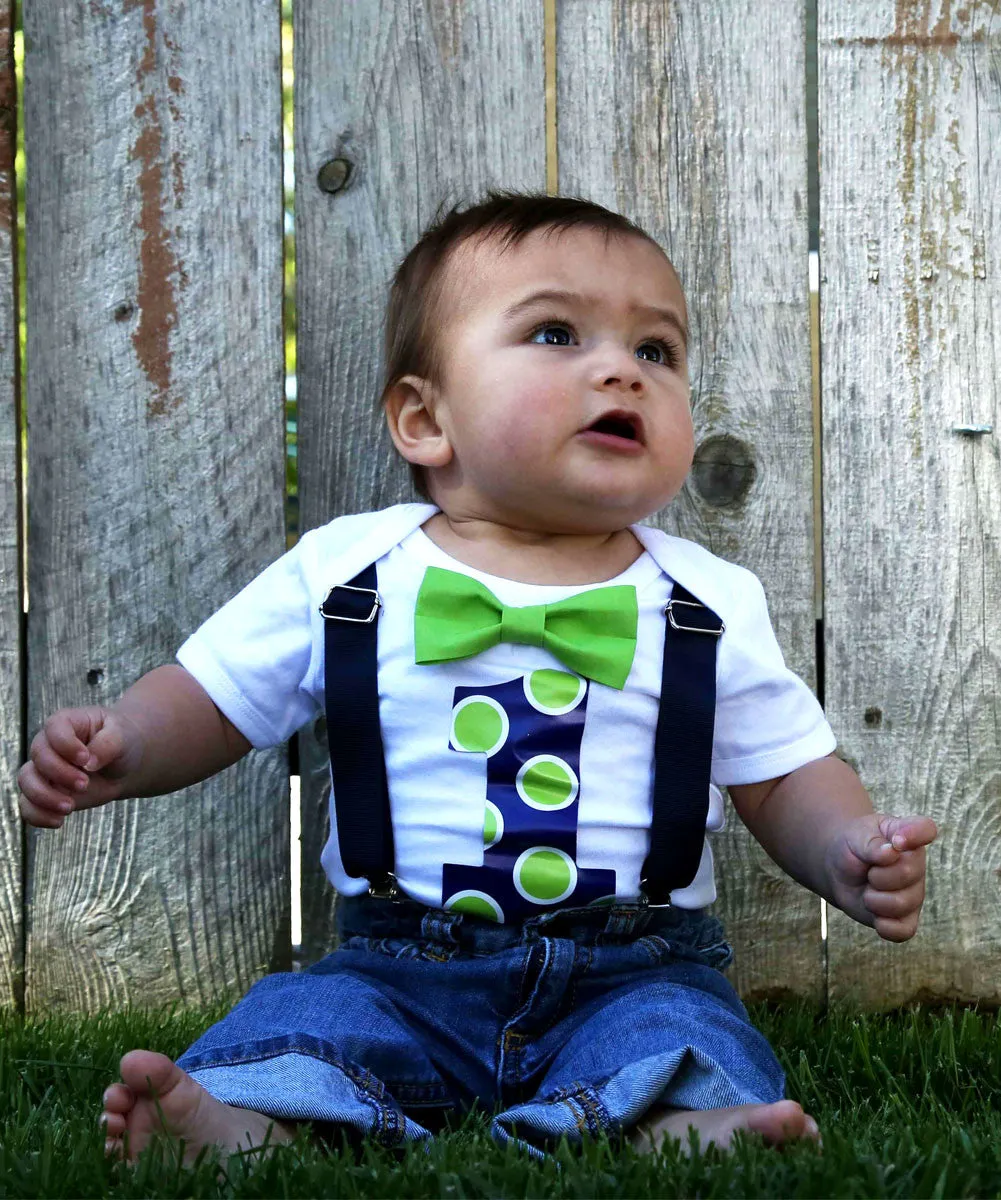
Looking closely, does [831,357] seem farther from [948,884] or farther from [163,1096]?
[163,1096]

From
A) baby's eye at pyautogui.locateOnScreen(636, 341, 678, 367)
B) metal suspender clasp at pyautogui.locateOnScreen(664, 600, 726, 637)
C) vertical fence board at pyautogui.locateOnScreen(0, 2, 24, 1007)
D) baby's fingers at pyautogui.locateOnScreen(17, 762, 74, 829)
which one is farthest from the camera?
vertical fence board at pyautogui.locateOnScreen(0, 2, 24, 1007)

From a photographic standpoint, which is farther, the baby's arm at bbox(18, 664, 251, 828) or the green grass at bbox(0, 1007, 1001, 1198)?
the baby's arm at bbox(18, 664, 251, 828)

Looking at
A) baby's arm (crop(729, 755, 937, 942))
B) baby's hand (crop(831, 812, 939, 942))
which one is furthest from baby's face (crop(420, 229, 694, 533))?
baby's hand (crop(831, 812, 939, 942))

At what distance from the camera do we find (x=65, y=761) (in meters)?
1.76

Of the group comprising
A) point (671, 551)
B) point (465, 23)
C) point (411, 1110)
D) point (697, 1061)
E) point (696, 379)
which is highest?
point (465, 23)

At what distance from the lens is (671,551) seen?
2.11 m

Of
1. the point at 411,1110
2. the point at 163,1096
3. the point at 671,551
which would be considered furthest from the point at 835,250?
the point at 163,1096

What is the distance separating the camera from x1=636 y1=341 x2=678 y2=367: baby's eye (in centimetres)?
211

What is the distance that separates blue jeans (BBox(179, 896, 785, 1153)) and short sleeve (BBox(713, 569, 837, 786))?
23cm

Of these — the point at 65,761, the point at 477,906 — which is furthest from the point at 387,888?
the point at 65,761

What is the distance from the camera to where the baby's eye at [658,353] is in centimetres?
211

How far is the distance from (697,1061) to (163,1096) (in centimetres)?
59

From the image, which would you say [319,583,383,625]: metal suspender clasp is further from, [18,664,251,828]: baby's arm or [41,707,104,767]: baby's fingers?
[41,707,104,767]: baby's fingers

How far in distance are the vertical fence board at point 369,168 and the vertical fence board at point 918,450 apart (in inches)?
21.3
